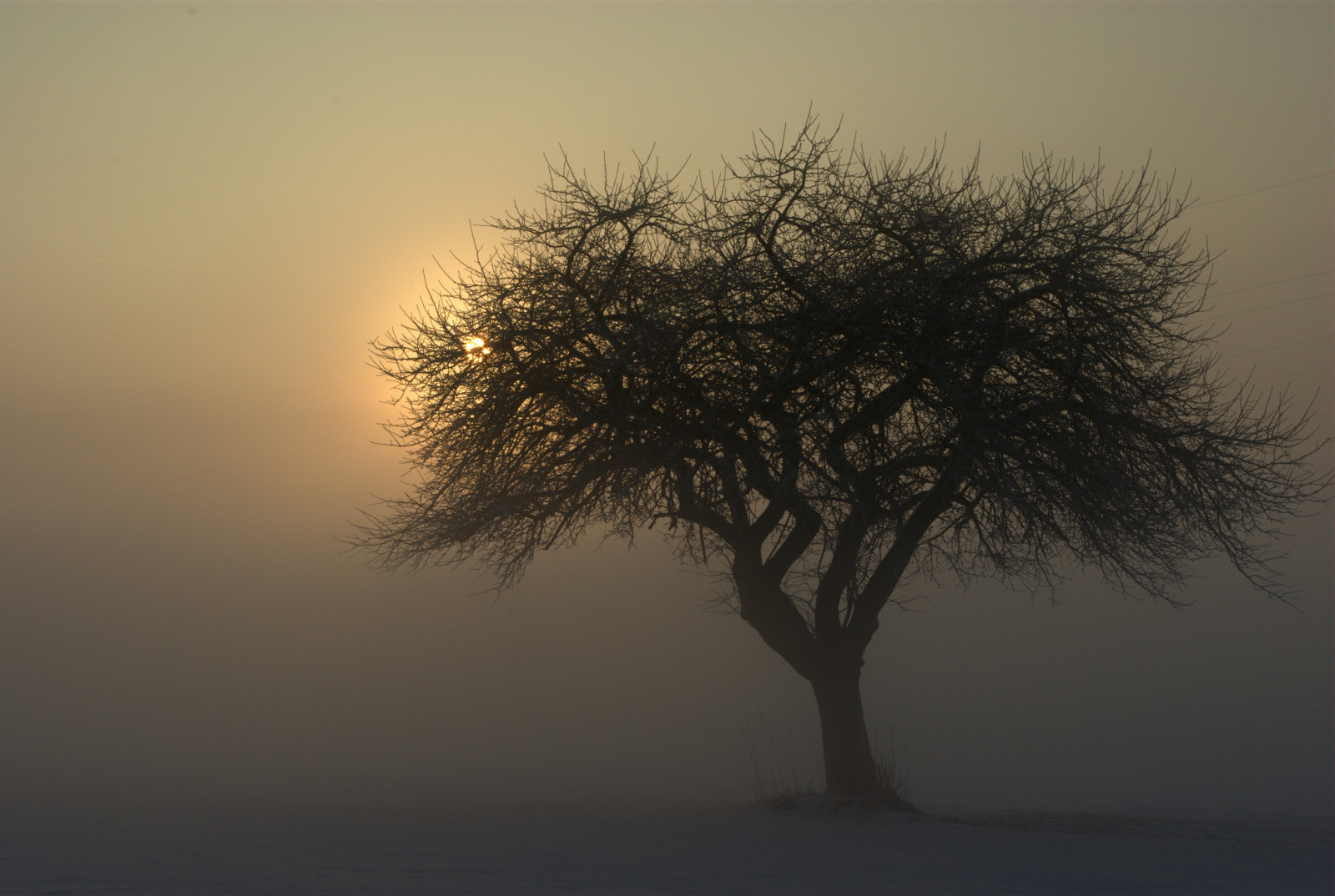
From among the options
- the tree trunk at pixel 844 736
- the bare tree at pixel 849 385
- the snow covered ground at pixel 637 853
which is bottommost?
the snow covered ground at pixel 637 853

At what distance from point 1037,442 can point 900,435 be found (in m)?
1.30

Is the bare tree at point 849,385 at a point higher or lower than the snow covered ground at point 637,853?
higher

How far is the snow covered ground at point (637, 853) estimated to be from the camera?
7207mm

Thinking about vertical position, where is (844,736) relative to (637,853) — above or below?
above

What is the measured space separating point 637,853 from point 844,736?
387 cm

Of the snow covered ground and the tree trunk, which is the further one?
the tree trunk

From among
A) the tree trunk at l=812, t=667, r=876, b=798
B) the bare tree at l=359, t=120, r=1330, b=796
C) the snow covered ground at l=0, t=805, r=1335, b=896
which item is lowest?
the snow covered ground at l=0, t=805, r=1335, b=896

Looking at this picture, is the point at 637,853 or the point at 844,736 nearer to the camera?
the point at 637,853

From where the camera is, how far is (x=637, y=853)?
8.57m

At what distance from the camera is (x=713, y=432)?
33.4ft

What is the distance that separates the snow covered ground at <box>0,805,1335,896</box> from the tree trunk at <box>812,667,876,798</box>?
72cm

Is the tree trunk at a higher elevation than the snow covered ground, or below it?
higher

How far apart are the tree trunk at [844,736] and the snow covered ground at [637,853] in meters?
0.72

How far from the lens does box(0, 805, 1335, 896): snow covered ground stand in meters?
7.21
